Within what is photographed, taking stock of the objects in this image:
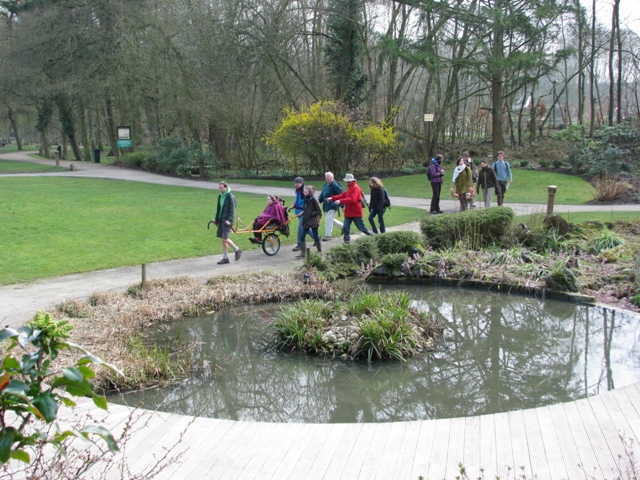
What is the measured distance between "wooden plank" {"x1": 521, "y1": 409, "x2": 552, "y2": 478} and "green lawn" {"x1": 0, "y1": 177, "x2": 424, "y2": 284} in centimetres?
914

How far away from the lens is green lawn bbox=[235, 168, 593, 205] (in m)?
22.2

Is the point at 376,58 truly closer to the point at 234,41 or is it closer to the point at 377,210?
the point at 234,41

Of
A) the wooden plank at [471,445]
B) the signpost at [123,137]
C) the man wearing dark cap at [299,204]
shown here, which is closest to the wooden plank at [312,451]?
the wooden plank at [471,445]

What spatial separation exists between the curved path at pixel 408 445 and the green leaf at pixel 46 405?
6.85ft

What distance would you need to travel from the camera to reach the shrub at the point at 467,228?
13023mm

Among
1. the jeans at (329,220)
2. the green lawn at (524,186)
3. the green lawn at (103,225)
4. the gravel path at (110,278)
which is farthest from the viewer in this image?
the green lawn at (524,186)

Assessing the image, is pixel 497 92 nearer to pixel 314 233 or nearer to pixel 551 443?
pixel 314 233

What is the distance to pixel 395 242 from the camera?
12.4 meters

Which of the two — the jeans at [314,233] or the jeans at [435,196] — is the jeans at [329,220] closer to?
the jeans at [314,233]

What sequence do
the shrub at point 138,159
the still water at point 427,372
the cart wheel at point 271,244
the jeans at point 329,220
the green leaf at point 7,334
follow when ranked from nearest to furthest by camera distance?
1. the green leaf at point 7,334
2. the still water at point 427,372
3. the cart wheel at point 271,244
4. the jeans at point 329,220
5. the shrub at point 138,159

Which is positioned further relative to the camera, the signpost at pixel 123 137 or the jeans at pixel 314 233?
the signpost at pixel 123 137

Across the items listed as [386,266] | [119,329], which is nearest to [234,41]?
[386,266]

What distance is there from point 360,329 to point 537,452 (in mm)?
3490

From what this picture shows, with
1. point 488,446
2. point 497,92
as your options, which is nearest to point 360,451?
point 488,446
